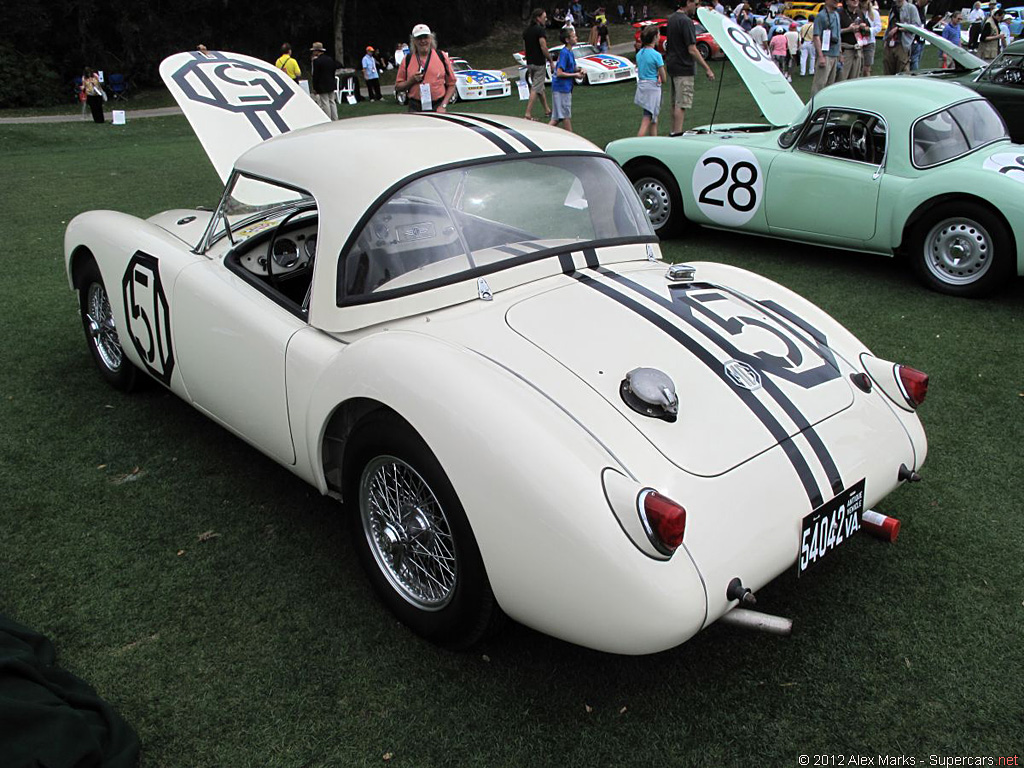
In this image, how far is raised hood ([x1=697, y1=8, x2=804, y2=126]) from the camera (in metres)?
7.77

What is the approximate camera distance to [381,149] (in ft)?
11.0

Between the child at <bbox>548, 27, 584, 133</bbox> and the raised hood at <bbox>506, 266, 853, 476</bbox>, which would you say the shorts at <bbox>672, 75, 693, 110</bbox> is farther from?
the raised hood at <bbox>506, 266, 853, 476</bbox>

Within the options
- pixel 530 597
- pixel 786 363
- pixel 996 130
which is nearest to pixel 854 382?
pixel 786 363

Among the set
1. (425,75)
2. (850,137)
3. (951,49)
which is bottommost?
(850,137)

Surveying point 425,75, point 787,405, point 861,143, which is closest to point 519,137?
point 787,405

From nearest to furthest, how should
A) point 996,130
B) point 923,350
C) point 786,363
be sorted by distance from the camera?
1. point 786,363
2. point 923,350
3. point 996,130

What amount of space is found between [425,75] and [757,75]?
4115mm

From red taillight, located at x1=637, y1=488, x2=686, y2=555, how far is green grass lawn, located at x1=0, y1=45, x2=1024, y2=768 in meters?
0.68

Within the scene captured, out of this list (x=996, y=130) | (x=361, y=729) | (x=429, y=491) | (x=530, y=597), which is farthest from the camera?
(x=996, y=130)

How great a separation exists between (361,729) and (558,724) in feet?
1.97

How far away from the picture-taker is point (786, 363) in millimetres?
3002

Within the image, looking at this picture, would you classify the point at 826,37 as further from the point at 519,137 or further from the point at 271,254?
the point at 271,254

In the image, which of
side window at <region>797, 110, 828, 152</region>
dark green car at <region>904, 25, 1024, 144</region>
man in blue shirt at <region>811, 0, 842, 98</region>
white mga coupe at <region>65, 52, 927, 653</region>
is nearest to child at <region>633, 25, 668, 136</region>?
man in blue shirt at <region>811, 0, 842, 98</region>

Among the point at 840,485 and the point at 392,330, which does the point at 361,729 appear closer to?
the point at 392,330
